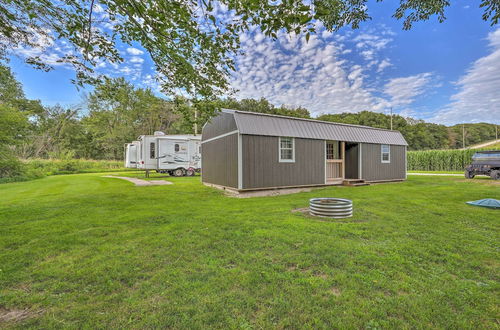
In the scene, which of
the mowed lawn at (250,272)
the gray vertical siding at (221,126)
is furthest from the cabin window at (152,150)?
the mowed lawn at (250,272)

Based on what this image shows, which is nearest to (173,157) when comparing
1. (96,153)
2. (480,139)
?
(96,153)

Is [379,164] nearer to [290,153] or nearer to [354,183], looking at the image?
[354,183]

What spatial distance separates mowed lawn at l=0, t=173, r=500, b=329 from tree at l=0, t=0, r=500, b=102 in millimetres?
3231

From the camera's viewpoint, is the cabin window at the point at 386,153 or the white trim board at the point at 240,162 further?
the cabin window at the point at 386,153

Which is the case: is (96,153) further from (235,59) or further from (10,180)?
(235,59)

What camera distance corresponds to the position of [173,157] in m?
14.8

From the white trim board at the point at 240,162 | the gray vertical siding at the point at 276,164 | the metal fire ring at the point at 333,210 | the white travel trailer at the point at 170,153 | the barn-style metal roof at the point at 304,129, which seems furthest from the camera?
the white travel trailer at the point at 170,153

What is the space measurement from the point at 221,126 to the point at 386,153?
944cm

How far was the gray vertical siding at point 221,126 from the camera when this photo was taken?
8.37m

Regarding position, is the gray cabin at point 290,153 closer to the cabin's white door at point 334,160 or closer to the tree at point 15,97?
the cabin's white door at point 334,160

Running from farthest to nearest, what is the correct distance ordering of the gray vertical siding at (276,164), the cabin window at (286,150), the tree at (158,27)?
the cabin window at (286,150), the gray vertical siding at (276,164), the tree at (158,27)

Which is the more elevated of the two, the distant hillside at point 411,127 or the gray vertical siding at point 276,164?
the distant hillside at point 411,127

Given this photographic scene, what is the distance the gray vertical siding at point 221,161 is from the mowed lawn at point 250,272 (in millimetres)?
3862

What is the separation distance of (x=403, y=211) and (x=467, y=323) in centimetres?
416
